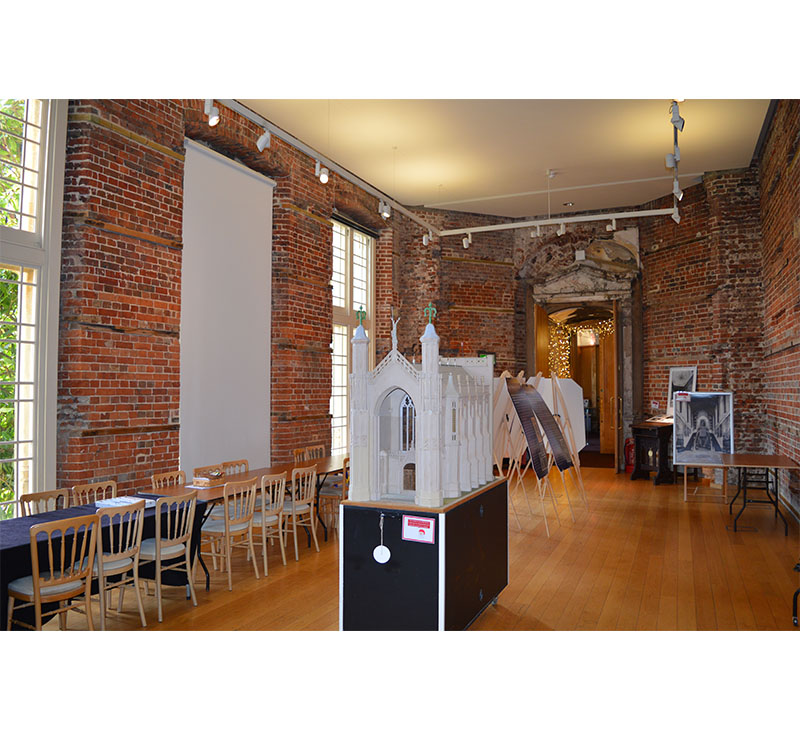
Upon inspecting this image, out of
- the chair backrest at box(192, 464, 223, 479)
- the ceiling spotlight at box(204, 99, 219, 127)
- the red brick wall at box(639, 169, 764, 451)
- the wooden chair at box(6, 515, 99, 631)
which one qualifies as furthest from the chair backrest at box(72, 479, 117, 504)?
the red brick wall at box(639, 169, 764, 451)

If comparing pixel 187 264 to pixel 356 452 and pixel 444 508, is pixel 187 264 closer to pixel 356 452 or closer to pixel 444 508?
pixel 356 452

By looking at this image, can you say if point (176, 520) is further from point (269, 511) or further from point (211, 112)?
point (211, 112)

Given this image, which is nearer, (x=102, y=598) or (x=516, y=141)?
(x=102, y=598)

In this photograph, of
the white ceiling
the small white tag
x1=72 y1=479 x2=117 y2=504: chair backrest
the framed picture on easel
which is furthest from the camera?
the framed picture on easel

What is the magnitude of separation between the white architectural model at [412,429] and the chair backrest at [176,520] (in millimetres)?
1451

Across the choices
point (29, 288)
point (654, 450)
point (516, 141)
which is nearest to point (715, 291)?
point (654, 450)

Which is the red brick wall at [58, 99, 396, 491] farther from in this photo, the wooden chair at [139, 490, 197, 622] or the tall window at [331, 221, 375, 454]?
the tall window at [331, 221, 375, 454]

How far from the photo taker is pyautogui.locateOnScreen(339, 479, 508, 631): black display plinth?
3.75m

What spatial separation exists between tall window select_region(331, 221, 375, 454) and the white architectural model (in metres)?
5.32

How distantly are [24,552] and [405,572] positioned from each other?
7.52ft

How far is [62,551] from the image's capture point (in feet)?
12.1

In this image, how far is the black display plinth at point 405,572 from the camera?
12.3ft

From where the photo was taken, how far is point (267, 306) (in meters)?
8.14

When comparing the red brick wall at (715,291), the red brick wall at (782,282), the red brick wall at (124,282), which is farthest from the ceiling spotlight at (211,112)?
the red brick wall at (715,291)
